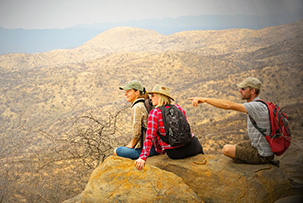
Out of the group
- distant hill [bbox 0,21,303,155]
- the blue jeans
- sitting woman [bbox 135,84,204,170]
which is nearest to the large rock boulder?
sitting woman [bbox 135,84,204,170]

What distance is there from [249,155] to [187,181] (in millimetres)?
1002

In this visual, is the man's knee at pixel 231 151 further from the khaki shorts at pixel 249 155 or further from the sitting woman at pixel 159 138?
the sitting woman at pixel 159 138

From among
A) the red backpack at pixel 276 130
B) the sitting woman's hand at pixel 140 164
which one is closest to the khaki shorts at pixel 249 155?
the red backpack at pixel 276 130

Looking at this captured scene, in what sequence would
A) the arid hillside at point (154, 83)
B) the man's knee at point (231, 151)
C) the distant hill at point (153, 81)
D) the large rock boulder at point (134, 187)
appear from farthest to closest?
1. the distant hill at point (153, 81)
2. the arid hillside at point (154, 83)
3. the man's knee at point (231, 151)
4. the large rock boulder at point (134, 187)

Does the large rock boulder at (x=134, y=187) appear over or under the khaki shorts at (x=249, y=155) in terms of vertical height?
under

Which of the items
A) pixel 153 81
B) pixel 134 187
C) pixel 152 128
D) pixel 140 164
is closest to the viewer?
pixel 134 187

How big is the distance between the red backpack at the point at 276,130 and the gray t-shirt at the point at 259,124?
5 centimetres

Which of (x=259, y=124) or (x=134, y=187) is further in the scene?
(x=259, y=124)

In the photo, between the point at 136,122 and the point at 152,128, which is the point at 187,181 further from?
the point at 136,122

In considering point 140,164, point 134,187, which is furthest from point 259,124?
point 134,187

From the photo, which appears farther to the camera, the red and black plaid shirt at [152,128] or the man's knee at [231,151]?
the man's knee at [231,151]

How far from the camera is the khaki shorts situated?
127 inches

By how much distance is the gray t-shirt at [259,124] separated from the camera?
9.18 ft

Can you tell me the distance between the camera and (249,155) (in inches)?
129
